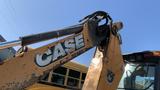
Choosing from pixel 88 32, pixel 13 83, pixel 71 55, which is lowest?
pixel 13 83

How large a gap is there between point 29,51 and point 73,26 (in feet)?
2.88

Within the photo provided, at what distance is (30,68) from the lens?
4.37m

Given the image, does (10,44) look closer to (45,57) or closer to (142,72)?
(45,57)

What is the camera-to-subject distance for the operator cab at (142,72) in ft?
20.9

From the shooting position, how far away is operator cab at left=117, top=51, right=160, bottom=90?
20.9ft

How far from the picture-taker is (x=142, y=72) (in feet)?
21.7

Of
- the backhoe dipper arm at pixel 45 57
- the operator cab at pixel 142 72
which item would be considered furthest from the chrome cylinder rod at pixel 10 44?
the operator cab at pixel 142 72

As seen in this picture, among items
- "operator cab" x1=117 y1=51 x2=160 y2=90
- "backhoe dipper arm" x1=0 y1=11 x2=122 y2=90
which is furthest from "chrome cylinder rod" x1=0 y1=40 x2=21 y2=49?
"operator cab" x1=117 y1=51 x2=160 y2=90

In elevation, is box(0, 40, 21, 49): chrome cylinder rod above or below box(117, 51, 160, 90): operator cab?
above

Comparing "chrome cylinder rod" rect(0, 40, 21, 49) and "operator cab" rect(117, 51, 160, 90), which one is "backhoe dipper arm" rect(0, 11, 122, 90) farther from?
"operator cab" rect(117, 51, 160, 90)

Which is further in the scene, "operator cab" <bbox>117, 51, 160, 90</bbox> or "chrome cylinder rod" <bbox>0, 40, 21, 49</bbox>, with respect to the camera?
"operator cab" <bbox>117, 51, 160, 90</bbox>

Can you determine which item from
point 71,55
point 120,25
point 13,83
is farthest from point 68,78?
point 13,83

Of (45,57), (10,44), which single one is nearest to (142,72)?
(45,57)

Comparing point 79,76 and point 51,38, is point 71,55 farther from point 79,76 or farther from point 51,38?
point 79,76
